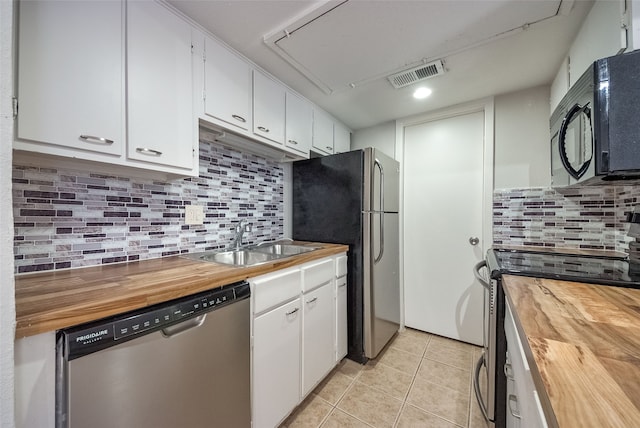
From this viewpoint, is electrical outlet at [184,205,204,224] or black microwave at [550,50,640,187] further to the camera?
electrical outlet at [184,205,204,224]

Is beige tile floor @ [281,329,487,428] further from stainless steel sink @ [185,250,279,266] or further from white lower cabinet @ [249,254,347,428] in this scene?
stainless steel sink @ [185,250,279,266]

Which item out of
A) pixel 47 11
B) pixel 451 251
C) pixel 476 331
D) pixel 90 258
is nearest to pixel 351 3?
pixel 47 11

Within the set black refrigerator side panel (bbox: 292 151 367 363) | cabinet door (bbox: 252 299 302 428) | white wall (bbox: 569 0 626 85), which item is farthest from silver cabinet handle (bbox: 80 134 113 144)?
white wall (bbox: 569 0 626 85)

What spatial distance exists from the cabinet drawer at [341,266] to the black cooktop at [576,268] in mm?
949

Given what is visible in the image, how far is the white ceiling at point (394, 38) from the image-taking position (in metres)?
1.21

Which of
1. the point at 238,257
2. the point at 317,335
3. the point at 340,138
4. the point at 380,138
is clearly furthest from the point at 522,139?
the point at 238,257

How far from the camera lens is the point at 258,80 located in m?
1.67

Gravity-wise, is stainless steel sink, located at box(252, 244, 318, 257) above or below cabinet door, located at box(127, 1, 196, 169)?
below

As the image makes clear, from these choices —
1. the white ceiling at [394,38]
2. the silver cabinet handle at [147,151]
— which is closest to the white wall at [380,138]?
the white ceiling at [394,38]

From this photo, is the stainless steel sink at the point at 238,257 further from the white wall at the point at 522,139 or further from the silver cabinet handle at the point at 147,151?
the white wall at the point at 522,139

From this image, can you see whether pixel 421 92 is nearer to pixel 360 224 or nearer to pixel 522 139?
pixel 522 139

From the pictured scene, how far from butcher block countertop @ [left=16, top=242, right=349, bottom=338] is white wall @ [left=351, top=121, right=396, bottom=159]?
1.97m

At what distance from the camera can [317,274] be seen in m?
1.60

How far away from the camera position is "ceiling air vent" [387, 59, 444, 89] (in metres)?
1.68
